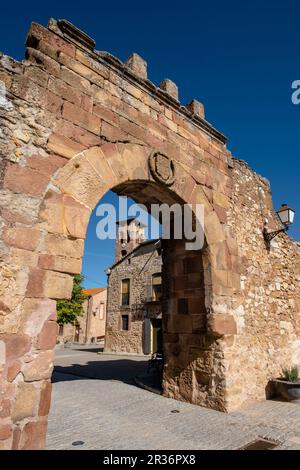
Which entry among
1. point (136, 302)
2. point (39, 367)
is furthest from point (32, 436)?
point (136, 302)

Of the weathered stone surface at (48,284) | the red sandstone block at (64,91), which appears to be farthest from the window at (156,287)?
the weathered stone surface at (48,284)

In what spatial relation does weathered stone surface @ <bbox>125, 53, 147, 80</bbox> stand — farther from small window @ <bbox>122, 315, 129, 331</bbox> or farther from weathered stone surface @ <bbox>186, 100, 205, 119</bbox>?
small window @ <bbox>122, 315, 129, 331</bbox>

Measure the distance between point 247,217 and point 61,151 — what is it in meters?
3.71

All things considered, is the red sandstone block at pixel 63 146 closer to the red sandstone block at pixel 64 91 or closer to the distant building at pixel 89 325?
the red sandstone block at pixel 64 91

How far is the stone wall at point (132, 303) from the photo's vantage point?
1616 centimetres

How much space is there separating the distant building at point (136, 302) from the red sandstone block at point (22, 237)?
13230 mm

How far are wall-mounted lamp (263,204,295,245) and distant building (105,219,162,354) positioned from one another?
995 centimetres

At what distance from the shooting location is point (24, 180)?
8.87ft

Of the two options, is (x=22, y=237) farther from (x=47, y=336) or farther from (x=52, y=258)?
(x=47, y=336)

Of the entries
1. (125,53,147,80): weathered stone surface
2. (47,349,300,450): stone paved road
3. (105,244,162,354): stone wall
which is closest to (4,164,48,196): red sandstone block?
(125,53,147,80): weathered stone surface
